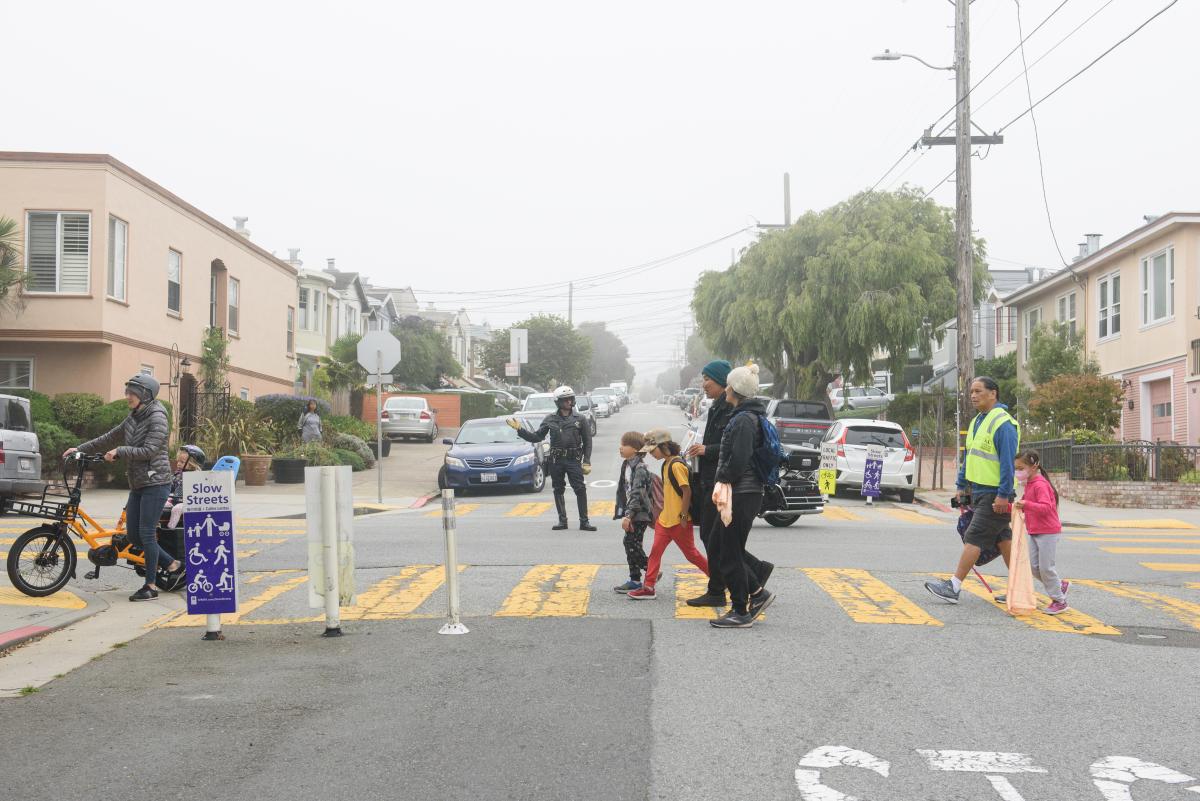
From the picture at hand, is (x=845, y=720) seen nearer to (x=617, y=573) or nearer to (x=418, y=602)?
(x=418, y=602)

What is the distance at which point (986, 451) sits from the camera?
962 cm

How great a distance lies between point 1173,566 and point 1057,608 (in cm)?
452

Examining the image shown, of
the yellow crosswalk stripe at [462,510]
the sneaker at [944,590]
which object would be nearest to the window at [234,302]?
the yellow crosswalk stripe at [462,510]

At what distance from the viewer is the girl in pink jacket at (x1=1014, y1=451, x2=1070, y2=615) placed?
9.71 metres

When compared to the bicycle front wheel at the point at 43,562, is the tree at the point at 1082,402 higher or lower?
higher

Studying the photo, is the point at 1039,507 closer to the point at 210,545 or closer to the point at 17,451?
the point at 210,545

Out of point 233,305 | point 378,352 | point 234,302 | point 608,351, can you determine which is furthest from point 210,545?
point 608,351

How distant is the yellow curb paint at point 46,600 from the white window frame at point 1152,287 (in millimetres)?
24346

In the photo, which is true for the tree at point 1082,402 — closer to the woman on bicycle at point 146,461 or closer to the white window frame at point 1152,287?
the white window frame at point 1152,287

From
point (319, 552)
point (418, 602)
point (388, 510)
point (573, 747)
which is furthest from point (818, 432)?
point (573, 747)

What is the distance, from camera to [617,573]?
462 inches

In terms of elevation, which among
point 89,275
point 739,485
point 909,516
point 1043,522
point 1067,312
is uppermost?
point 1067,312

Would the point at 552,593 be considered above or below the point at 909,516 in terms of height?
below

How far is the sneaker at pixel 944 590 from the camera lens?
1009cm
